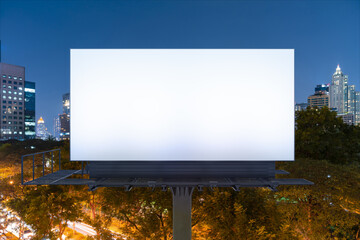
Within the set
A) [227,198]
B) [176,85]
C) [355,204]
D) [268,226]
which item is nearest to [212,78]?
[176,85]

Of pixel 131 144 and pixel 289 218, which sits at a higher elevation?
pixel 131 144

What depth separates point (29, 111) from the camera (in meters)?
68.1

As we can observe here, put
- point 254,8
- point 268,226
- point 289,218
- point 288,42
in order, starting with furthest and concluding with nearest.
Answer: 1. point 288,42
2. point 254,8
3. point 289,218
4. point 268,226

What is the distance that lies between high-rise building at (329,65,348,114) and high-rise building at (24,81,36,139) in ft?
380

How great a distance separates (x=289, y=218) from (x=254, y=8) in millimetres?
14050

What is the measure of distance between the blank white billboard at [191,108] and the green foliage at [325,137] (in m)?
11.7

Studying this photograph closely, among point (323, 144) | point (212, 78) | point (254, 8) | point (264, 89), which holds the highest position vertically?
point (254, 8)

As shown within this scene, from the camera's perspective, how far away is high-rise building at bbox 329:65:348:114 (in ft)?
232

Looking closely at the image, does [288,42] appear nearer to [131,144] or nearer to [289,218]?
[289,218]

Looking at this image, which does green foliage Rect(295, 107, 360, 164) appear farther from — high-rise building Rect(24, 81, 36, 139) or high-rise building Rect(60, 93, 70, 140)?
high-rise building Rect(60, 93, 70, 140)

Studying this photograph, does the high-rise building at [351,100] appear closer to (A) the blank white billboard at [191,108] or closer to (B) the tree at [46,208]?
(A) the blank white billboard at [191,108]

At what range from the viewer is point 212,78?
4812 millimetres

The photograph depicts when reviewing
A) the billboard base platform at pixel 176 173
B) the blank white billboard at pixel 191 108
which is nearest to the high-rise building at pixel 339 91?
the blank white billboard at pixel 191 108

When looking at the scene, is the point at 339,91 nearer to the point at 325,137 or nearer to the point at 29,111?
the point at 325,137
